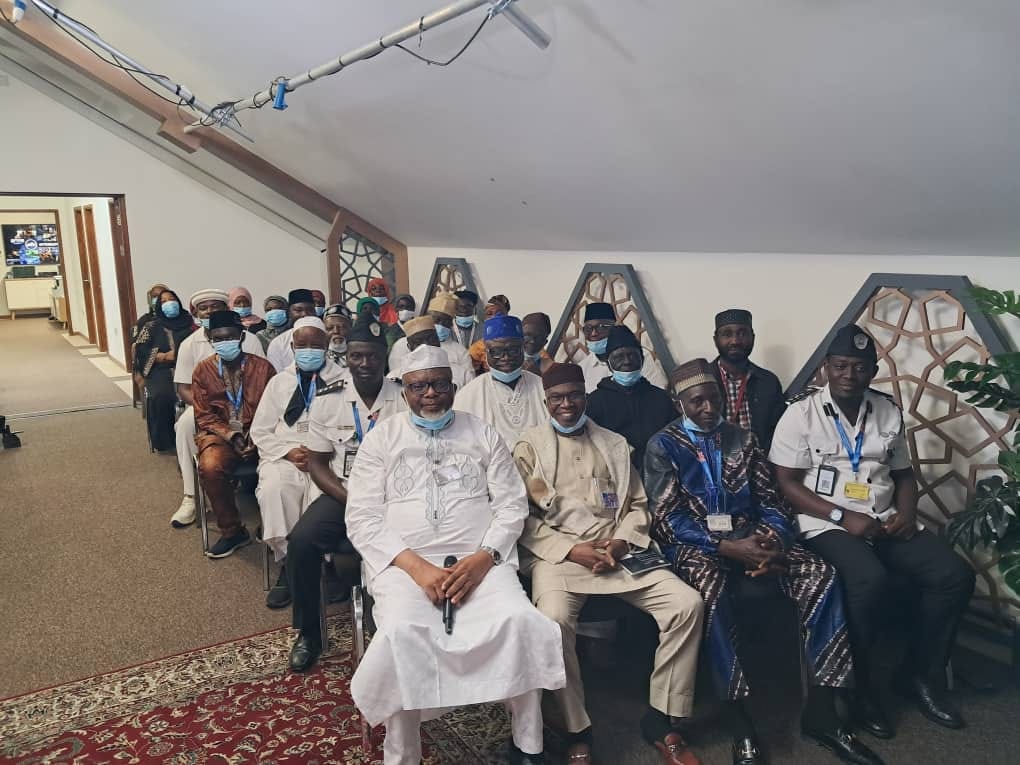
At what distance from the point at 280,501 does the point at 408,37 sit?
7.54 feet

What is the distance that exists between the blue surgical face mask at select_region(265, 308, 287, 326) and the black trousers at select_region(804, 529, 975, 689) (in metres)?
4.60

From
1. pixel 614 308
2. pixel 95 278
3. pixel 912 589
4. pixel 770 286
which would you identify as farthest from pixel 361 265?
pixel 912 589

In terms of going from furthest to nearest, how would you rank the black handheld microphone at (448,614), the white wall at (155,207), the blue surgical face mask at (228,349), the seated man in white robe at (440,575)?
the white wall at (155,207)
the blue surgical face mask at (228,349)
the black handheld microphone at (448,614)
the seated man in white robe at (440,575)

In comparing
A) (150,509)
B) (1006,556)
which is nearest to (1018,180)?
(1006,556)

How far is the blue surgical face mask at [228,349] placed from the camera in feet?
14.5

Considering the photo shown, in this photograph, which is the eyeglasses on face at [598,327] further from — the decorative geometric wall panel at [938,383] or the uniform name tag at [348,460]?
the uniform name tag at [348,460]

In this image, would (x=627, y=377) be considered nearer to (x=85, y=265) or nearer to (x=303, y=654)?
(x=303, y=654)

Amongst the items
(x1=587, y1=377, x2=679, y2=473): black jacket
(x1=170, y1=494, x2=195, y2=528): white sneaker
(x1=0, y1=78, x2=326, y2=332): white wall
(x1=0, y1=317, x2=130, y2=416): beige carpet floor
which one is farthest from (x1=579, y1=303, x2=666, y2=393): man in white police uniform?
(x1=0, y1=317, x2=130, y2=416): beige carpet floor

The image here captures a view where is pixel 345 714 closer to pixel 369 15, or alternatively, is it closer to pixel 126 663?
pixel 126 663

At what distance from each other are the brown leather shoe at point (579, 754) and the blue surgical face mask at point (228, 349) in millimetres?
2873

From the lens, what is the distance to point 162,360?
6.12 meters

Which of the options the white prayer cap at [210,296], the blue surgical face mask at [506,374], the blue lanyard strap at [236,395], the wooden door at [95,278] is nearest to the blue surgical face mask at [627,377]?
the blue surgical face mask at [506,374]

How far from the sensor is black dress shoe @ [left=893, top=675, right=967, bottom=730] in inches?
113

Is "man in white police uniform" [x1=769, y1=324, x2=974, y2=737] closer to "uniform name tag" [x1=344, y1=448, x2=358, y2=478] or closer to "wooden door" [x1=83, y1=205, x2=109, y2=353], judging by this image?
"uniform name tag" [x1=344, y1=448, x2=358, y2=478]
